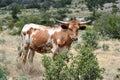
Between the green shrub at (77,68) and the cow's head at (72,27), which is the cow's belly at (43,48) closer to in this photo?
the cow's head at (72,27)

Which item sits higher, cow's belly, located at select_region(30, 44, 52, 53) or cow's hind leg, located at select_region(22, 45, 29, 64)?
cow's belly, located at select_region(30, 44, 52, 53)

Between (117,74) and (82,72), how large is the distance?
13.0 ft

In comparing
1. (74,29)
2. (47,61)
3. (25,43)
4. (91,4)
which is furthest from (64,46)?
(91,4)

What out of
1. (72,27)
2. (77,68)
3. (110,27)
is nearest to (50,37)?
(72,27)

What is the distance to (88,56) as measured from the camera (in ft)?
28.5

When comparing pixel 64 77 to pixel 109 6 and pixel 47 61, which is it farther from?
pixel 109 6

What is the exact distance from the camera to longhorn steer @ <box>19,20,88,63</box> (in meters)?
11.5

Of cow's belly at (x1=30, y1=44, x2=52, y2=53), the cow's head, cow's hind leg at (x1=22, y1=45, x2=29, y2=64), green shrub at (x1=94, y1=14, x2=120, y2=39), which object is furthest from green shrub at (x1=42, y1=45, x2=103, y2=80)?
green shrub at (x1=94, y1=14, x2=120, y2=39)

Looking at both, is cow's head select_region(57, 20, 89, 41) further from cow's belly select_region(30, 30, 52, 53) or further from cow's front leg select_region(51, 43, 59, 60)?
cow's belly select_region(30, 30, 52, 53)

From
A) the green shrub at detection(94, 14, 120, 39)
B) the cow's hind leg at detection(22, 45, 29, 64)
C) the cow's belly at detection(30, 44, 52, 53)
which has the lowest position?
the green shrub at detection(94, 14, 120, 39)

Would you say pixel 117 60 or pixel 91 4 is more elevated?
pixel 117 60

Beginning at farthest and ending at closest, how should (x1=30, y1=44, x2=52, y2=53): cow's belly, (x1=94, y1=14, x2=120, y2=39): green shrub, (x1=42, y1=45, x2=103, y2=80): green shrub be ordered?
1. (x1=94, y1=14, x2=120, y2=39): green shrub
2. (x1=30, y1=44, x2=52, y2=53): cow's belly
3. (x1=42, y1=45, x2=103, y2=80): green shrub

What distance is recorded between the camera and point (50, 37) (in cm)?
1189

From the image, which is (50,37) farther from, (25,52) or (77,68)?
(77,68)
